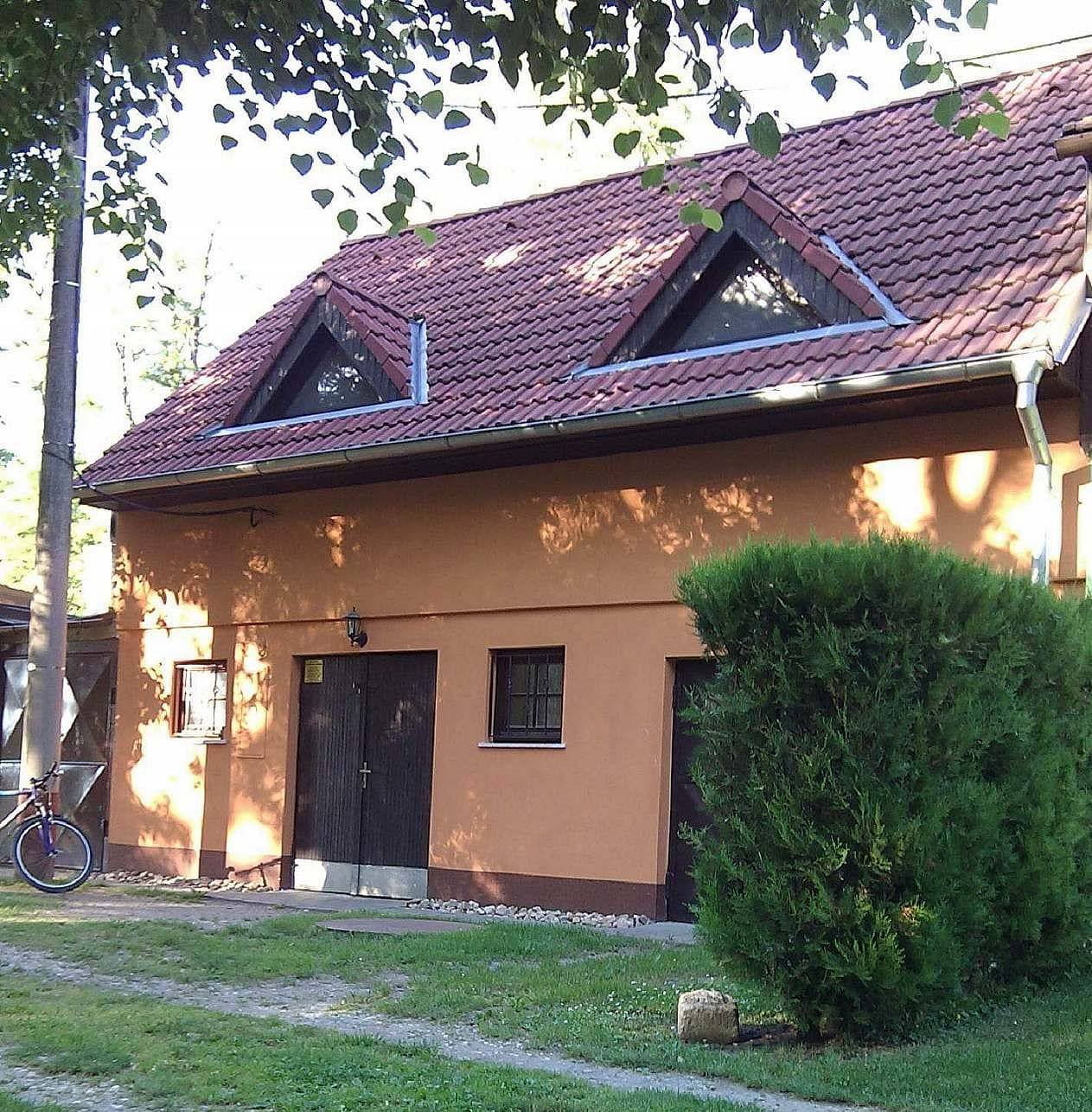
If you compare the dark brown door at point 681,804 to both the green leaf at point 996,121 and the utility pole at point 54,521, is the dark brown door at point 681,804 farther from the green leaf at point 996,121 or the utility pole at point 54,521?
the green leaf at point 996,121

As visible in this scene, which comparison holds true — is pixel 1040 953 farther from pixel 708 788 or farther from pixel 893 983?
pixel 708 788

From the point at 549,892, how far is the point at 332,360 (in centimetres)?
600

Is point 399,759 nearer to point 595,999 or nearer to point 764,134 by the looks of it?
point 595,999

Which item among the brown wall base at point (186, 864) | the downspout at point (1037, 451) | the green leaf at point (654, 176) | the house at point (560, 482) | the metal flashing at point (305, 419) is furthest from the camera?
the brown wall base at point (186, 864)

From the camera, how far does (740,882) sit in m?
7.34

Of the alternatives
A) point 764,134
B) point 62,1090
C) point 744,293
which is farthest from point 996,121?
point 744,293

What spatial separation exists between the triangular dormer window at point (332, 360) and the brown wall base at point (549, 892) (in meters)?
4.65

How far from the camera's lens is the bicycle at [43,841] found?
1398 centimetres

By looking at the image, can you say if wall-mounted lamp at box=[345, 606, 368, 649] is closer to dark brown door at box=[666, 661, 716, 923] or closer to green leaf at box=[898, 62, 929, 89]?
dark brown door at box=[666, 661, 716, 923]

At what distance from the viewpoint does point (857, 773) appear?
709 cm

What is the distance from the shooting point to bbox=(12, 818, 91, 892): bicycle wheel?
1396cm

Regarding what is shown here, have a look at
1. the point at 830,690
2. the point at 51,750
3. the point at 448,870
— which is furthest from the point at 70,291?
the point at 830,690

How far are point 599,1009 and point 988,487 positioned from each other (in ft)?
17.0

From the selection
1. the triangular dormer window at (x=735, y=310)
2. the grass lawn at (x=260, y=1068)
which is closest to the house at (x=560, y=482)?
the triangular dormer window at (x=735, y=310)
